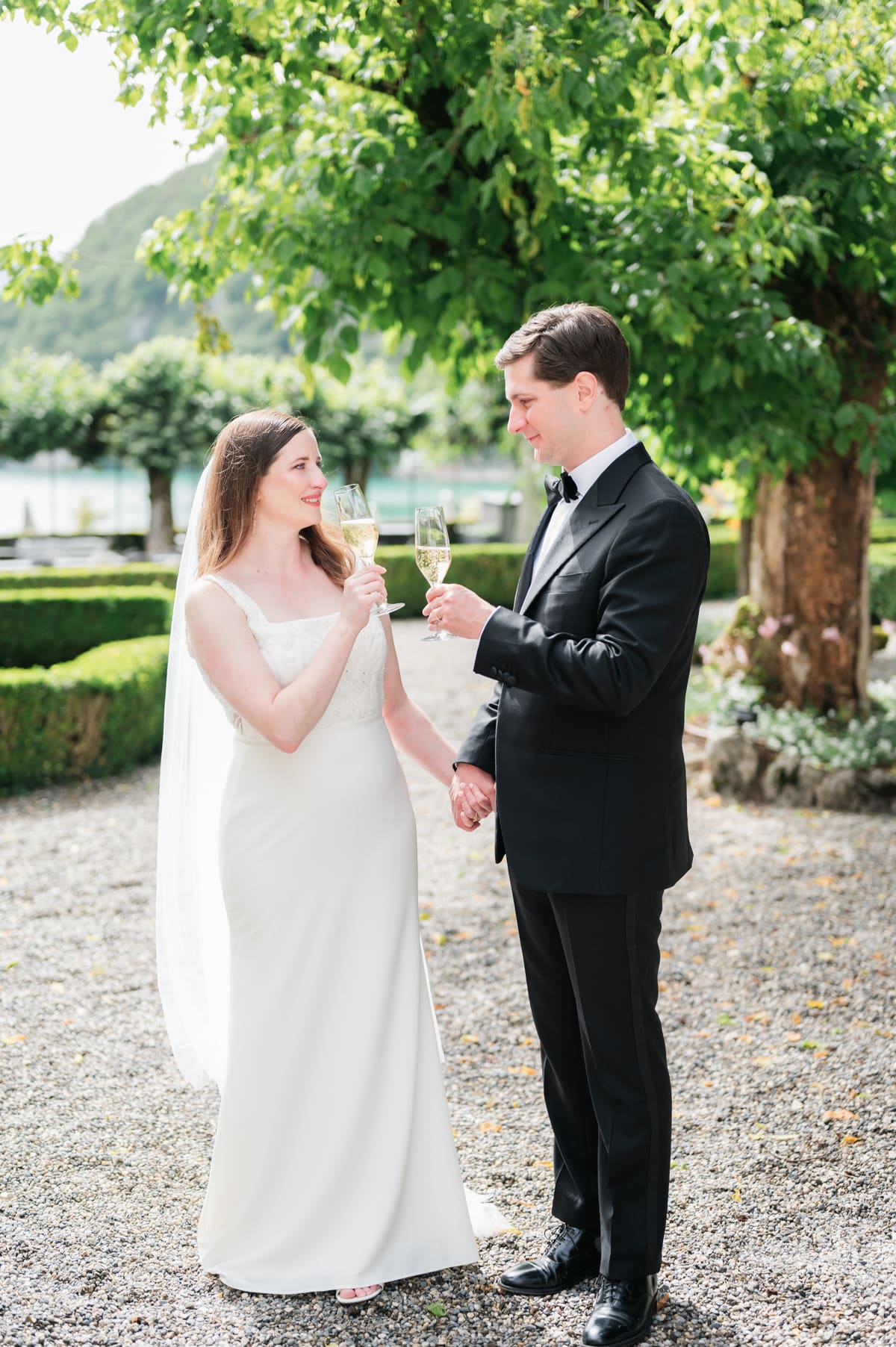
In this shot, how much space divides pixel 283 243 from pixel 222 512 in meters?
3.08

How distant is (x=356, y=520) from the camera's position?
2752mm

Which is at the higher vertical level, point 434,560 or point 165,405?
point 165,405

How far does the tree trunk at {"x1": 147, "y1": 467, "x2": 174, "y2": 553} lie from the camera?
28.7 metres

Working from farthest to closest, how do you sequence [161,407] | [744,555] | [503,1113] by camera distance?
[161,407], [744,555], [503,1113]

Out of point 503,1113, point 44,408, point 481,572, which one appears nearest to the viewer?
point 503,1113

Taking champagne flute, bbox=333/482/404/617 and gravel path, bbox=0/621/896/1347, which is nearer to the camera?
champagne flute, bbox=333/482/404/617

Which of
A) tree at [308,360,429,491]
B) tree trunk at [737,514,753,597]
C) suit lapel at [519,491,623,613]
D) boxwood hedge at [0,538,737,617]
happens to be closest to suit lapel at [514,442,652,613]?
suit lapel at [519,491,623,613]

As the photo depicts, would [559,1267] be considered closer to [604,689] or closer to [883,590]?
[604,689]

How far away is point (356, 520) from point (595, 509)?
524 millimetres

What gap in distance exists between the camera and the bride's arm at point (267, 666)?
2857 millimetres

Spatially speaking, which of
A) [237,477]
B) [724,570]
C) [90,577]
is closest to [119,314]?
[724,570]

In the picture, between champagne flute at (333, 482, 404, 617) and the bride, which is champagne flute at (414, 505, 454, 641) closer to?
champagne flute at (333, 482, 404, 617)

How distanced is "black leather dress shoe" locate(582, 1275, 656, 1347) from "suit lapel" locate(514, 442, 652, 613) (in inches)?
61.6

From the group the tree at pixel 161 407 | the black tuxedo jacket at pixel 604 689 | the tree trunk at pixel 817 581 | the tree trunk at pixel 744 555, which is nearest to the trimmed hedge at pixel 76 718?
the tree trunk at pixel 817 581
